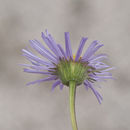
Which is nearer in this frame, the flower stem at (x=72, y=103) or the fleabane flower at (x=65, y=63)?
the flower stem at (x=72, y=103)

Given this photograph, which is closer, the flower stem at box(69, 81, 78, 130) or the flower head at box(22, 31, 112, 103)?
the flower stem at box(69, 81, 78, 130)

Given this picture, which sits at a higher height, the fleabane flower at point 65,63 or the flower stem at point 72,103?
the fleabane flower at point 65,63

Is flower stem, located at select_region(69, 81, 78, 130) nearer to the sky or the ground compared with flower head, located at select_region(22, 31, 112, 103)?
nearer to the ground

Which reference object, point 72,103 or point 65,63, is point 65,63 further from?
point 72,103

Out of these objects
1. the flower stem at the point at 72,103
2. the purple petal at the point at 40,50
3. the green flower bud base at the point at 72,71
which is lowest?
the flower stem at the point at 72,103

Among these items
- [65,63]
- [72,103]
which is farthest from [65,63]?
[72,103]

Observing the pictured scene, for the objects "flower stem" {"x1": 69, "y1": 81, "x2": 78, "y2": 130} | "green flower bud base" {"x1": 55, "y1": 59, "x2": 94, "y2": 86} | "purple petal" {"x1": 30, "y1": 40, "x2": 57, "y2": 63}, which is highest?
"purple petal" {"x1": 30, "y1": 40, "x2": 57, "y2": 63}

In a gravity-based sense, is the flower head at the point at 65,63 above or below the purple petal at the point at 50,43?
below

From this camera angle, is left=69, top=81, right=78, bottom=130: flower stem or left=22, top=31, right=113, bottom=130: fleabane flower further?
left=22, top=31, right=113, bottom=130: fleabane flower

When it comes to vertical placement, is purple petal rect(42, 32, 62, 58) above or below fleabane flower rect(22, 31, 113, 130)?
above

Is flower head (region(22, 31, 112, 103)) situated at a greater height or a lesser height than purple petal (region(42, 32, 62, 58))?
lesser

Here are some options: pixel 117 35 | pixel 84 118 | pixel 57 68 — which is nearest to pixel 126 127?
pixel 84 118
